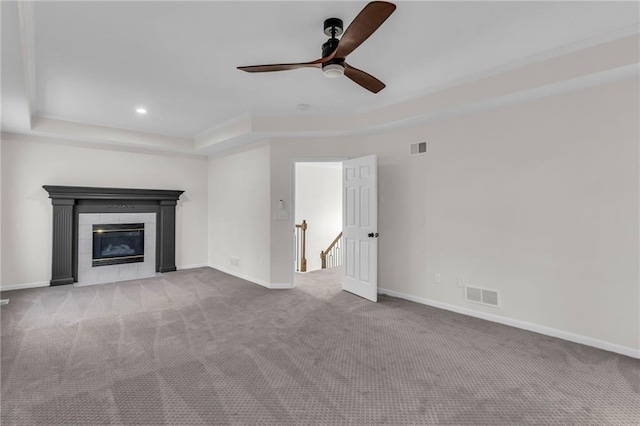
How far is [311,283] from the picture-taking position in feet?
17.4

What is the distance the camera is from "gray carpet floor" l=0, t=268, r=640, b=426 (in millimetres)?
1957

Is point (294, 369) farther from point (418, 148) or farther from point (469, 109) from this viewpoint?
point (469, 109)

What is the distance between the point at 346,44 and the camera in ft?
7.06

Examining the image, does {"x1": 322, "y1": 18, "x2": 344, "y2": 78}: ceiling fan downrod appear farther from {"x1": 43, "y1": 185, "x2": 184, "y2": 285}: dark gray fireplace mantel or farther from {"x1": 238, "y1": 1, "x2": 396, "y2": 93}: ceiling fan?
{"x1": 43, "y1": 185, "x2": 184, "y2": 285}: dark gray fireplace mantel

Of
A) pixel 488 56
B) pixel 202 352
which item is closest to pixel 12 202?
pixel 202 352

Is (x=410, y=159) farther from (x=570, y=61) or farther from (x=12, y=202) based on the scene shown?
(x=12, y=202)

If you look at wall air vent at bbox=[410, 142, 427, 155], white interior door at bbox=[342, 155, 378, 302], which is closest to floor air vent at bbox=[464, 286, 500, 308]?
white interior door at bbox=[342, 155, 378, 302]

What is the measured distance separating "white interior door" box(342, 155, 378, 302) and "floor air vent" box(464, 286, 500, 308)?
1169mm

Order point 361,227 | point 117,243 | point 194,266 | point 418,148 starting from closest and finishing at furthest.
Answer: point 418,148 < point 361,227 < point 117,243 < point 194,266

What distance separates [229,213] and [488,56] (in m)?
4.90

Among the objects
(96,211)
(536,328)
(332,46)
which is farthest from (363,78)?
(96,211)

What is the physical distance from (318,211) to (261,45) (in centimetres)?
549

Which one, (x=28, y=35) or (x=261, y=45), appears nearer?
(x=28, y=35)

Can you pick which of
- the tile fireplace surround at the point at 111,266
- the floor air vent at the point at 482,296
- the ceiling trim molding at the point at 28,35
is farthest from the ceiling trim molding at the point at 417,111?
the floor air vent at the point at 482,296
